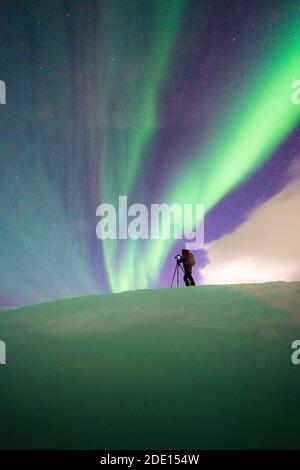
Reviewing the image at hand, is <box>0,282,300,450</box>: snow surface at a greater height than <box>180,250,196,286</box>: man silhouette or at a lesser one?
lesser

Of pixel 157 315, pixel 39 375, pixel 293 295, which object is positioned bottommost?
pixel 39 375

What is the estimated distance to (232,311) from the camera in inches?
270

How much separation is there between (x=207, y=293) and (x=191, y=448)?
489 cm

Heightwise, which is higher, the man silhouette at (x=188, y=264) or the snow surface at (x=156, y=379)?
the man silhouette at (x=188, y=264)

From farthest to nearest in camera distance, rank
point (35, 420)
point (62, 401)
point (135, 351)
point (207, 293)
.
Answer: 1. point (207, 293)
2. point (135, 351)
3. point (62, 401)
4. point (35, 420)

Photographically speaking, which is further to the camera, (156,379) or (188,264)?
(188,264)

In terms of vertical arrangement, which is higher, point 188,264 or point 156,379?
point 188,264

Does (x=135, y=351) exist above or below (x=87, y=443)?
above

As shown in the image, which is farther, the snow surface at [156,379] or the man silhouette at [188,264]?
the man silhouette at [188,264]

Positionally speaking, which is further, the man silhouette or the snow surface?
the man silhouette

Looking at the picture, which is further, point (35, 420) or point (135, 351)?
point (135, 351)

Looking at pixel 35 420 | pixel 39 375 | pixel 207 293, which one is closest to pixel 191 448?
pixel 35 420
